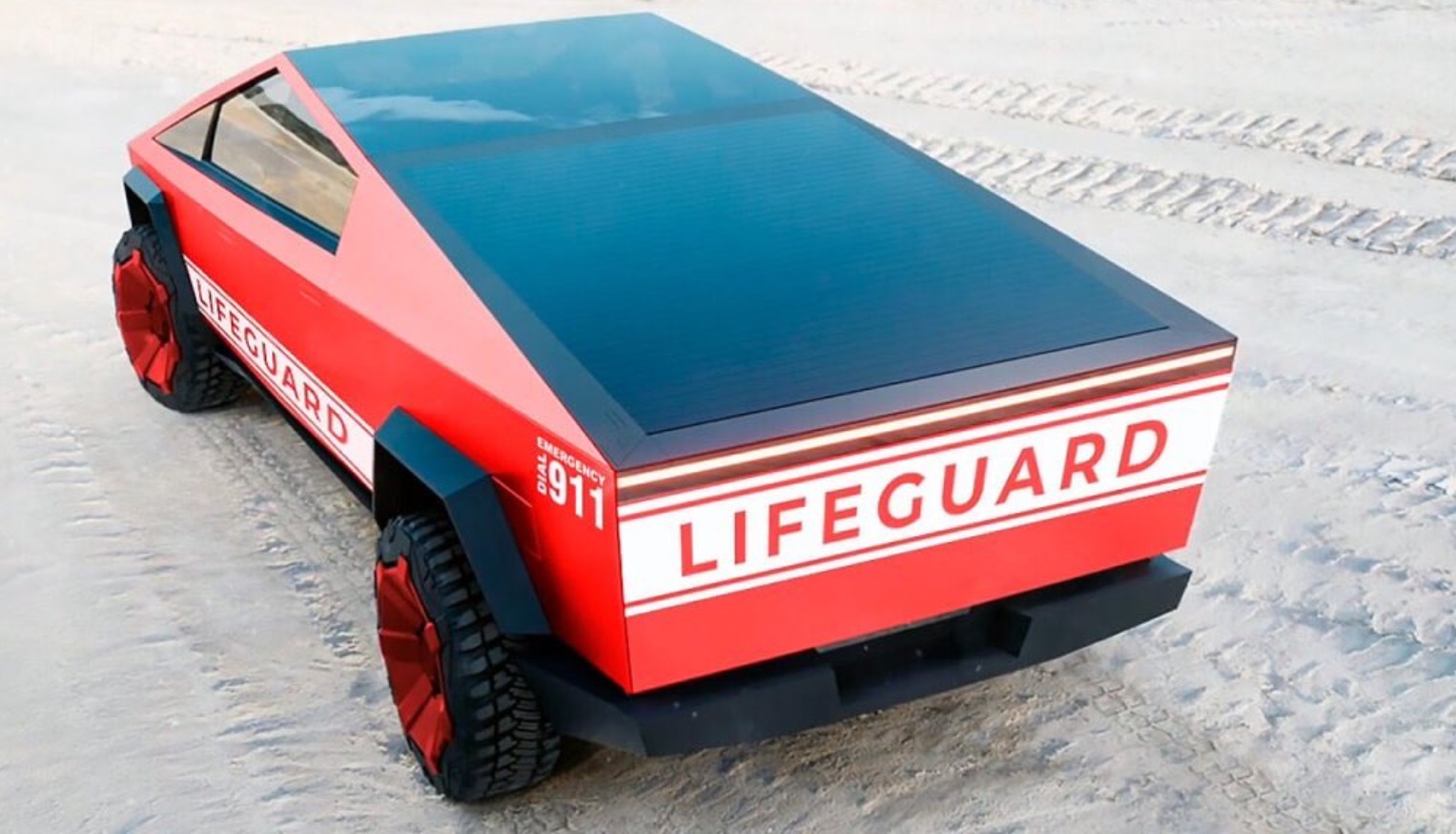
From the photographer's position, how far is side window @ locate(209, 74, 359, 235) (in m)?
3.36

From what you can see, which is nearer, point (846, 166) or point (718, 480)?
point (718, 480)

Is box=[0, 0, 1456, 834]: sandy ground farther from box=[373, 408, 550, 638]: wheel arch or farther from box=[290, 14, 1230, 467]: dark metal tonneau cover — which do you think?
box=[290, 14, 1230, 467]: dark metal tonneau cover

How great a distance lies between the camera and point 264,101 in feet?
12.5

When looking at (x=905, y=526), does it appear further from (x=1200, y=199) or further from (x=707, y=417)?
(x=1200, y=199)

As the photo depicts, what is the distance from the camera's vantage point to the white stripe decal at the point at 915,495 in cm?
240

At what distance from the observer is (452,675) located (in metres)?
2.77

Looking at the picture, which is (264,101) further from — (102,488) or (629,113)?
(102,488)

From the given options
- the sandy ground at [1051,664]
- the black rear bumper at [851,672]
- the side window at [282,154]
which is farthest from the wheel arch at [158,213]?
the black rear bumper at [851,672]

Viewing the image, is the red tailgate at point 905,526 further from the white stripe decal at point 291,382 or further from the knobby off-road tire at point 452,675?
the white stripe decal at point 291,382

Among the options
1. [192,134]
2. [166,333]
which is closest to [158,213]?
[192,134]

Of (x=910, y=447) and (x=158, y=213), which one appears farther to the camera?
(x=158, y=213)

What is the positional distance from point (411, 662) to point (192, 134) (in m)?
1.90

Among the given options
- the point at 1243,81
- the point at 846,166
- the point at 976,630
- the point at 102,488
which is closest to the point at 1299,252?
the point at 1243,81

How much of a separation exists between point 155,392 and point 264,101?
50.9 inches
